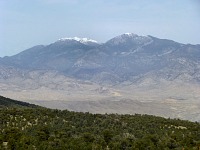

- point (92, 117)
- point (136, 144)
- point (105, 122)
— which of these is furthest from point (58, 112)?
point (136, 144)

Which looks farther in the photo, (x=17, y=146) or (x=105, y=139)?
(x=105, y=139)

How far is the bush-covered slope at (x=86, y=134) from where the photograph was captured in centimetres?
3148

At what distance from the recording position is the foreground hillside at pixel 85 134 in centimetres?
3158

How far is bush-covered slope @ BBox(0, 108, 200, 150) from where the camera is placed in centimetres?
3148

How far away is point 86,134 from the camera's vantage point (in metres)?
34.8

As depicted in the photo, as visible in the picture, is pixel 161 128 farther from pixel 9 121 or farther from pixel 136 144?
pixel 9 121

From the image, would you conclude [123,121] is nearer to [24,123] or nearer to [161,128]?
[161,128]

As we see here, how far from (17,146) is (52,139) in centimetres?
369

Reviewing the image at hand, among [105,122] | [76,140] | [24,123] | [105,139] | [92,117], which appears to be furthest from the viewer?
[92,117]

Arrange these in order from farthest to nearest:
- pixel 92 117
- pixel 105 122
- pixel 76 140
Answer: pixel 92 117 < pixel 105 122 < pixel 76 140

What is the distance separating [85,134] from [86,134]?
0.08 metres

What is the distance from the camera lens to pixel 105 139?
34.8m

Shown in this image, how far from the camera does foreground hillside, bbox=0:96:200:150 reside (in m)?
31.6

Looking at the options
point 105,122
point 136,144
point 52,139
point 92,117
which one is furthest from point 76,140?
point 92,117
